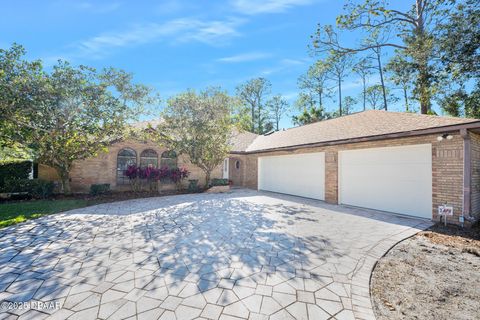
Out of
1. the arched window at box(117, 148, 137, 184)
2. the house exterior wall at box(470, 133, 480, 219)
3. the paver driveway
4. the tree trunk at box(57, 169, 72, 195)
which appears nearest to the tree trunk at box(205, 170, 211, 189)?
the arched window at box(117, 148, 137, 184)

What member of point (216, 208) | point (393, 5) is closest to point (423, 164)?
point (216, 208)

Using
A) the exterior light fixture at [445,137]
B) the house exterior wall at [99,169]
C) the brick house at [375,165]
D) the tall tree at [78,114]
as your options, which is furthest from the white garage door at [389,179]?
the house exterior wall at [99,169]

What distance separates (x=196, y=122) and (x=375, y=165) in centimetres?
922

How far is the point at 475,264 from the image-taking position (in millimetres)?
3963

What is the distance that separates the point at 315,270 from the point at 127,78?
479 inches

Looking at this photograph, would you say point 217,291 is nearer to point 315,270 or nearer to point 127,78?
point 315,270

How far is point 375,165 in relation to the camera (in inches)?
335

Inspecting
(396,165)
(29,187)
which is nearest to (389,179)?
(396,165)

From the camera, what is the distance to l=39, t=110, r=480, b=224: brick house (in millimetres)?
6477

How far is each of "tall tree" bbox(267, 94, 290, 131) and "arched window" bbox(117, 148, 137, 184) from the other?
24.8 meters

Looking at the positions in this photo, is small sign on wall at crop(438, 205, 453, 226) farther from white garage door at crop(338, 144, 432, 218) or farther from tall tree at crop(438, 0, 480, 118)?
tall tree at crop(438, 0, 480, 118)

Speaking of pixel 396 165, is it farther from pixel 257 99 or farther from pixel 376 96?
pixel 257 99

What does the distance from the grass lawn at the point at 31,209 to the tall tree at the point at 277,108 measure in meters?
29.1

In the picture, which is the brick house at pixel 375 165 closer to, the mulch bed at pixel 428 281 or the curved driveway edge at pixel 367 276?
the mulch bed at pixel 428 281
